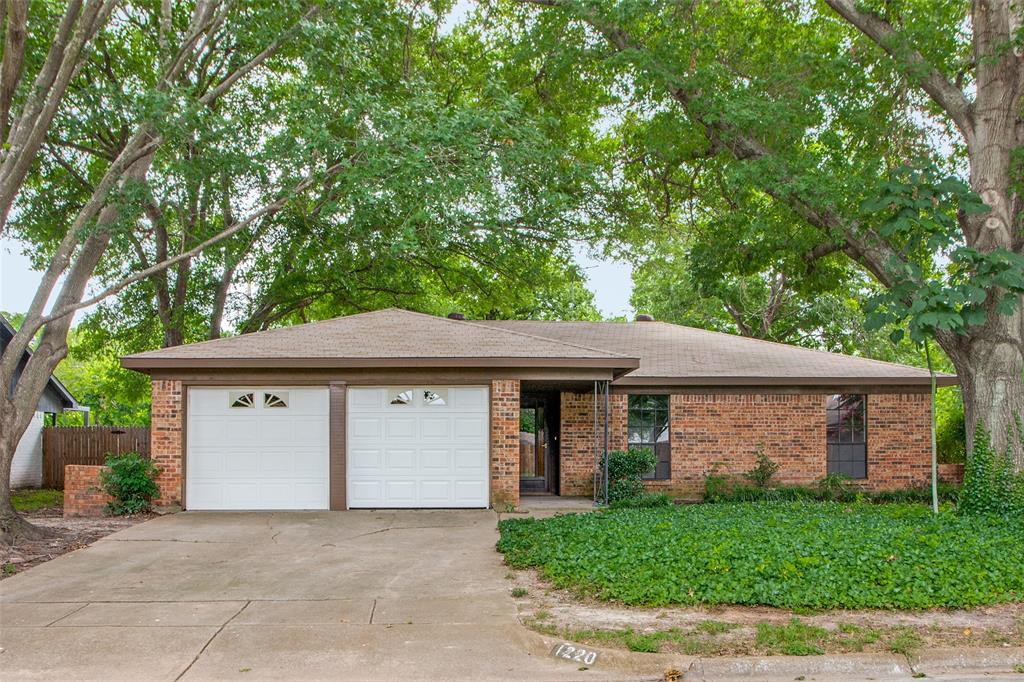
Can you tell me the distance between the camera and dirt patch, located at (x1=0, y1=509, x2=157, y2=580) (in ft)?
32.4

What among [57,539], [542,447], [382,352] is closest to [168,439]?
[57,539]

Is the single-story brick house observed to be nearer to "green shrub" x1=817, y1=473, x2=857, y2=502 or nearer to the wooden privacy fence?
"green shrub" x1=817, y1=473, x2=857, y2=502

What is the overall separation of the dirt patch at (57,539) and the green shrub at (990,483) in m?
12.0

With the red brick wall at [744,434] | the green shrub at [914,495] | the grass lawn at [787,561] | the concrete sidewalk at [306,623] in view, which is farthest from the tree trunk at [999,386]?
the concrete sidewalk at [306,623]

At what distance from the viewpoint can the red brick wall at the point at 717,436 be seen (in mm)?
16328

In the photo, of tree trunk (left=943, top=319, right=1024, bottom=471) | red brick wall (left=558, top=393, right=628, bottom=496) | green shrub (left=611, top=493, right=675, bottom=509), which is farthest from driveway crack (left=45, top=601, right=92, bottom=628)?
tree trunk (left=943, top=319, right=1024, bottom=471)

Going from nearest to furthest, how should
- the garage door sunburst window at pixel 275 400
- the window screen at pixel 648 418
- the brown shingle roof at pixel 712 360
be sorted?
1. the garage door sunburst window at pixel 275 400
2. the brown shingle roof at pixel 712 360
3. the window screen at pixel 648 418

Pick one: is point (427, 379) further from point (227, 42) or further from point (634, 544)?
point (227, 42)

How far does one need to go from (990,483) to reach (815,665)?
6953 millimetres

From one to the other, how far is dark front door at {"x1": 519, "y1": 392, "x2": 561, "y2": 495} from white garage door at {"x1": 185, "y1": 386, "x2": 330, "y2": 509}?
15.2 feet

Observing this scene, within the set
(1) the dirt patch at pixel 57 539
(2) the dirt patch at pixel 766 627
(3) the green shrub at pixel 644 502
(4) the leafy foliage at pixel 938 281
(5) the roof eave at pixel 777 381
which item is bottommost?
(1) the dirt patch at pixel 57 539

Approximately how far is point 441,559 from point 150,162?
30.7 feet

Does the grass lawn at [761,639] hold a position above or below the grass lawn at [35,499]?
above

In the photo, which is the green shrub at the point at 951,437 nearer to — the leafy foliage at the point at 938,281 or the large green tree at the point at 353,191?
the leafy foliage at the point at 938,281
